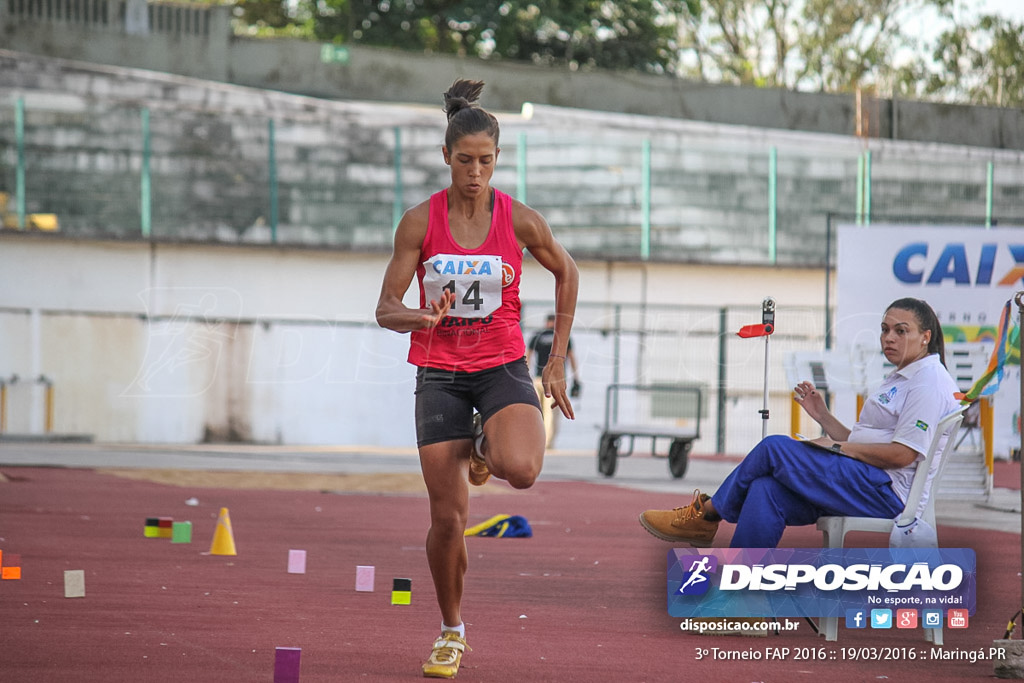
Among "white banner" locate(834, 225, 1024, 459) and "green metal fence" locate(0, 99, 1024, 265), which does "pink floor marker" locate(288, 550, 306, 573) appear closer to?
"white banner" locate(834, 225, 1024, 459)

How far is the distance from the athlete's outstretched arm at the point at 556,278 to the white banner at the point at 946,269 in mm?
11701

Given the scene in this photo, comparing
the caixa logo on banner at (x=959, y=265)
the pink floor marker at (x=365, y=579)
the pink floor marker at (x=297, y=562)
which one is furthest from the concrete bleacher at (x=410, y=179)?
the pink floor marker at (x=365, y=579)

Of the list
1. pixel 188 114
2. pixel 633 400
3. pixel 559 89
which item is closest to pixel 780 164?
pixel 633 400

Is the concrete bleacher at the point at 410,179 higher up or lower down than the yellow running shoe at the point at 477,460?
higher up

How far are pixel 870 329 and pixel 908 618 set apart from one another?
10991mm

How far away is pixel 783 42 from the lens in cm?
4156

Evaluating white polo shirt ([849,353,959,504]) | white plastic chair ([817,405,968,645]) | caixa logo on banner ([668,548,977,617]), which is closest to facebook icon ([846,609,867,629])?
caixa logo on banner ([668,548,977,617])

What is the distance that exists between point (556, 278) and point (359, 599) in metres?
2.53

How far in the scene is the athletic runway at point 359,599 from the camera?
18.1 feet

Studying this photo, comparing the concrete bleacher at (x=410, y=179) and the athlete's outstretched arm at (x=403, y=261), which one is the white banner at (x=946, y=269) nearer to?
the concrete bleacher at (x=410, y=179)

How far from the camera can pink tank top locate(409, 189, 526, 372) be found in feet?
17.8

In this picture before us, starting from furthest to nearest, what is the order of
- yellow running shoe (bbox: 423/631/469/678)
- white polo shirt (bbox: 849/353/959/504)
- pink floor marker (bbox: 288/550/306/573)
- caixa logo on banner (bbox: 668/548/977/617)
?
pink floor marker (bbox: 288/550/306/573) < white polo shirt (bbox: 849/353/959/504) < caixa logo on banner (bbox: 668/548/977/617) < yellow running shoe (bbox: 423/631/469/678)

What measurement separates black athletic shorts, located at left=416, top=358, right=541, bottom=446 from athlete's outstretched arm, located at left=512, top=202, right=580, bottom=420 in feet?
0.38

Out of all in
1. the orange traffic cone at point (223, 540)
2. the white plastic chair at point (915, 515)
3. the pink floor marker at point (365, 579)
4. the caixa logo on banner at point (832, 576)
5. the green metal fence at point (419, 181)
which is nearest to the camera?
the caixa logo on banner at point (832, 576)
